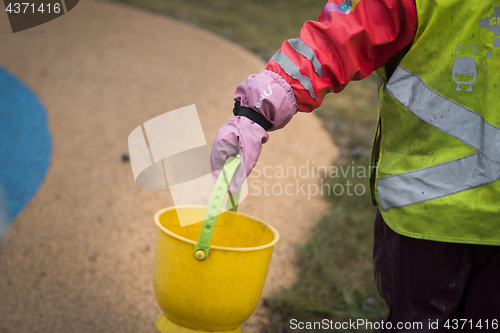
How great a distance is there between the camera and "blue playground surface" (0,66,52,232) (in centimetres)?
319

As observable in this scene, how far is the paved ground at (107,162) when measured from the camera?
229cm

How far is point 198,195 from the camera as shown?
10.9 feet

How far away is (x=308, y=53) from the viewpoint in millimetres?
1234

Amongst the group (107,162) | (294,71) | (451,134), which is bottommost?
(107,162)

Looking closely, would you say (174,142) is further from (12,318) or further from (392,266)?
(392,266)

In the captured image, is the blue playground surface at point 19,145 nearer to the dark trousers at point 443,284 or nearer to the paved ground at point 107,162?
the paved ground at point 107,162

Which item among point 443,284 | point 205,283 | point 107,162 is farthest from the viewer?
point 107,162

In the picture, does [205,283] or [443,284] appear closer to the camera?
[205,283]

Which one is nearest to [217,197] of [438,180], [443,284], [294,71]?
[294,71]

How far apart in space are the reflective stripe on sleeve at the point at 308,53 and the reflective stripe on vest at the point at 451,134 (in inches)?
10.5

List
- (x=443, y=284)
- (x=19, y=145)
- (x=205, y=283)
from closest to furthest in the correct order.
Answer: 1. (x=205, y=283)
2. (x=443, y=284)
3. (x=19, y=145)

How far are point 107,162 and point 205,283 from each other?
2618 mm

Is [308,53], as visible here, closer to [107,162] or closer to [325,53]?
[325,53]

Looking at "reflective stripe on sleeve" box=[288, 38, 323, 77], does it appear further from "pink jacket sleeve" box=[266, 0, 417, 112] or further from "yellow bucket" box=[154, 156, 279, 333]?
"yellow bucket" box=[154, 156, 279, 333]
